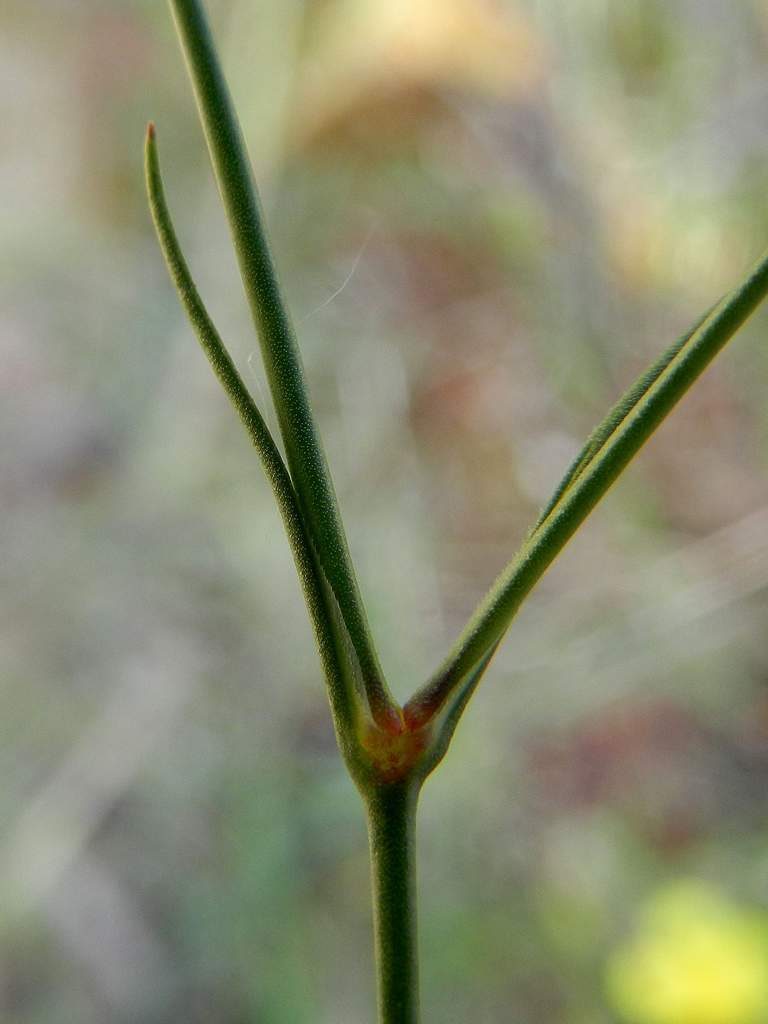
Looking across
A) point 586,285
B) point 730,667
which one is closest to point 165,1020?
point 730,667

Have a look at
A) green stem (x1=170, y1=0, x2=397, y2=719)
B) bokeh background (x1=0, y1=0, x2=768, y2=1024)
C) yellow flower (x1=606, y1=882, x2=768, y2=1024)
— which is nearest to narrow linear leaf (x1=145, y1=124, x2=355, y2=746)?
green stem (x1=170, y1=0, x2=397, y2=719)

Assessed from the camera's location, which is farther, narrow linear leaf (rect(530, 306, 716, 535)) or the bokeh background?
the bokeh background

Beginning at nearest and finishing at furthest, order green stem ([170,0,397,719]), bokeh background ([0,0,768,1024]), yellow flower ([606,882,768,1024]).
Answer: green stem ([170,0,397,719]), yellow flower ([606,882,768,1024]), bokeh background ([0,0,768,1024])

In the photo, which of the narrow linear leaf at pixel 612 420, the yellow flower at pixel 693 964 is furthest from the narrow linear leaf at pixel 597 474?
the yellow flower at pixel 693 964

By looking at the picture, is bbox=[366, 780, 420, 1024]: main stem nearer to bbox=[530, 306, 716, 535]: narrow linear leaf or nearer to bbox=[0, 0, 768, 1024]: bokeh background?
bbox=[530, 306, 716, 535]: narrow linear leaf

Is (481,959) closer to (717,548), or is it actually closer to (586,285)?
(717,548)

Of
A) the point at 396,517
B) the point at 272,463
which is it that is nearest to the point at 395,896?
the point at 272,463

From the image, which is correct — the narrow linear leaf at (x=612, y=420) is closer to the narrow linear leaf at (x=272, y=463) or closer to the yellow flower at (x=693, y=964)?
the narrow linear leaf at (x=272, y=463)

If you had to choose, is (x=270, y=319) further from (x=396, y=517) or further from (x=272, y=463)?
(x=396, y=517)
